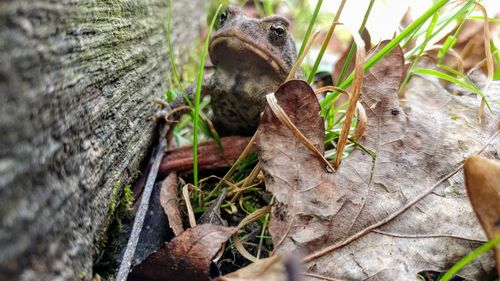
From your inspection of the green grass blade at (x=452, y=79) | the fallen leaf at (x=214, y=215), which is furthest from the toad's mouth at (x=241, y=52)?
the fallen leaf at (x=214, y=215)

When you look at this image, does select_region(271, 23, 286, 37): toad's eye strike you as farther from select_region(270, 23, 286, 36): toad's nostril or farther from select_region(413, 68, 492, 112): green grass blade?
select_region(413, 68, 492, 112): green grass blade

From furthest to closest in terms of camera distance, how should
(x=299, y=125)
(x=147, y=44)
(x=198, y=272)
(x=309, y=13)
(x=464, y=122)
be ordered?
(x=309, y=13)
(x=147, y=44)
(x=464, y=122)
(x=299, y=125)
(x=198, y=272)

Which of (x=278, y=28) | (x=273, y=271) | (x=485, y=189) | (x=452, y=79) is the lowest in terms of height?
(x=273, y=271)

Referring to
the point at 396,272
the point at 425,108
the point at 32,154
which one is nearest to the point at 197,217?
the point at 396,272

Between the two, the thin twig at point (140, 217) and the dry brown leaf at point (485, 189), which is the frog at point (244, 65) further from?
the dry brown leaf at point (485, 189)

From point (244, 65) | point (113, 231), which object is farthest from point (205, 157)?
point (113, 231)

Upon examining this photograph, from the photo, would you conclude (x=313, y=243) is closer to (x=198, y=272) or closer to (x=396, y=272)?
(x=396, y=272)

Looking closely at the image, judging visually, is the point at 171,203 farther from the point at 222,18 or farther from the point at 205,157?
the point at 222,18
